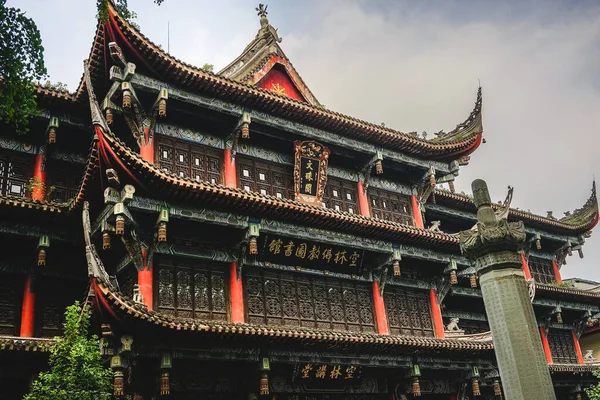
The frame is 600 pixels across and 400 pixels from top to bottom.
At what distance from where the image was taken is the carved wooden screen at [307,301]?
49.5 feet

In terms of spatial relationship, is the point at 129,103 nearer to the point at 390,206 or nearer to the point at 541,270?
the point at 390,206

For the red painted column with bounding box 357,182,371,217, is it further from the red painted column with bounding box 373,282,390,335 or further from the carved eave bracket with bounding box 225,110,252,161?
the carved eave bracket with bounding box 225,110,252,161

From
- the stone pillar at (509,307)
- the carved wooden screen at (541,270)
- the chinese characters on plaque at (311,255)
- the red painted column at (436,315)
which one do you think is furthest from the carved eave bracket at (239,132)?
the carved wooden screen at (541,270)

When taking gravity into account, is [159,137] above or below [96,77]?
below

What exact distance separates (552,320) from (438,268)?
8.21 meters

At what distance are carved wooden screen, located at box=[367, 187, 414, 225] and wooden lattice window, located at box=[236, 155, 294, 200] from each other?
10.5ft

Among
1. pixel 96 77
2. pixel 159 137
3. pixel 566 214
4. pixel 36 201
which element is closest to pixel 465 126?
pixel 566 214

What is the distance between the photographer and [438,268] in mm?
18812

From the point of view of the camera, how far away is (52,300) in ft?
46.7

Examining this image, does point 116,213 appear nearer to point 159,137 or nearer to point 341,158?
point 159,137

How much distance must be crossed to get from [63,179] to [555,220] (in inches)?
765

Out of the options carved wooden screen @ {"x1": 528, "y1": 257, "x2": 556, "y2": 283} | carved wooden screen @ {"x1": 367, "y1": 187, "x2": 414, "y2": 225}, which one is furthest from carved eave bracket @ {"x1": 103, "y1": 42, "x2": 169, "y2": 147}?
carved wooden screen @ {"x1": 528, "y1": 257, "x2": 556, "y2": 283}

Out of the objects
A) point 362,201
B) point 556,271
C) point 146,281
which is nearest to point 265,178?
point 362,201

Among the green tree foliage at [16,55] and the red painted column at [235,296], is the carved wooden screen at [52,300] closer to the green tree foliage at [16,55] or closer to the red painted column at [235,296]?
the red painted column at [235,296]
